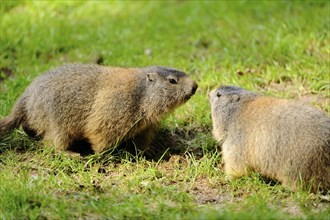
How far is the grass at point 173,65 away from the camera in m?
5.32

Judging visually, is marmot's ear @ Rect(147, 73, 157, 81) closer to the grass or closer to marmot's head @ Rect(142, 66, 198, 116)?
marmot's head @ Rect(142, 66, 198, 116)

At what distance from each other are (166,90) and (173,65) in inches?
87.3

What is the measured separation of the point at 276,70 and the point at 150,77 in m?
2.53

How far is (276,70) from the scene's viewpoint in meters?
8.52

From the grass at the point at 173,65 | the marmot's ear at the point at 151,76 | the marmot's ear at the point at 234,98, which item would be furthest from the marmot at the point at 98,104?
the marmot's ear at the point at 234,98

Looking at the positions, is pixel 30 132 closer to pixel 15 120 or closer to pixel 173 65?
pixel 15 120

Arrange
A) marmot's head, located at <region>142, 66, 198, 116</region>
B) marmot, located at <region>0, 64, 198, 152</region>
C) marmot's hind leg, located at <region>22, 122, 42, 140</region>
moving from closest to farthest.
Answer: marmot, located at <region>0, 64, 198, 152</region> < marmot's head, located at <region>142, 66, 198, 116</region> < marmot's hind leg, located at <region>22, 122, 42, 140</region>

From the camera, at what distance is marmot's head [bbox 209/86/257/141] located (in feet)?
20.8

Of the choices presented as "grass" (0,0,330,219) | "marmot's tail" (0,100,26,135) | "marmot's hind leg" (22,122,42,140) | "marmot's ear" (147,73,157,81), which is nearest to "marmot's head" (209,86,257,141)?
"grass" (0,0,330,219)

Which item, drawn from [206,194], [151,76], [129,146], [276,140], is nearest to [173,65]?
[151,76]

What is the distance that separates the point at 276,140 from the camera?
18.6 feet

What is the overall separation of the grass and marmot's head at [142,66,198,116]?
59cm

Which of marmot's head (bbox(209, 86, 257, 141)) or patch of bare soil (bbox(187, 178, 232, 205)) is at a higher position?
marmot's head (bbox(209, 86, 257, 141))

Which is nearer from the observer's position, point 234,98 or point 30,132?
point 234,98
